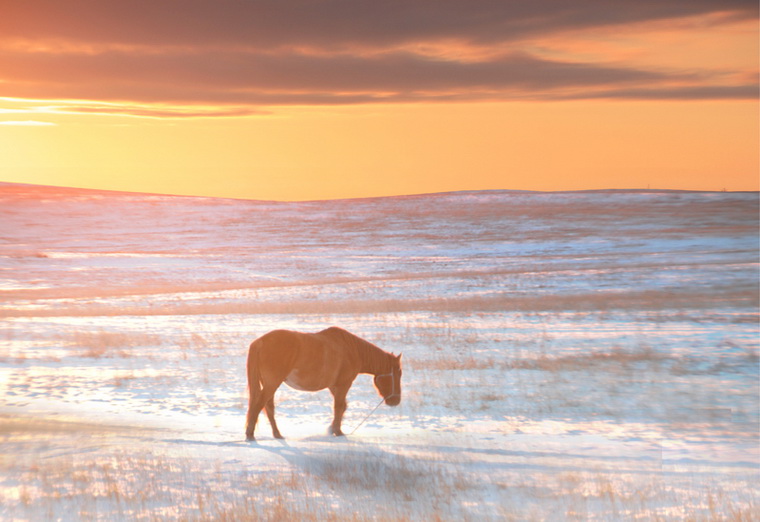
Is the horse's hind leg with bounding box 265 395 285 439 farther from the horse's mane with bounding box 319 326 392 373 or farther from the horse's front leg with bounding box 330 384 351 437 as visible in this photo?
the horse's mane with bounding box 319 326 392 373

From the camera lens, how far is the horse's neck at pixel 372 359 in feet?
36.5

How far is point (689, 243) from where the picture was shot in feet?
157

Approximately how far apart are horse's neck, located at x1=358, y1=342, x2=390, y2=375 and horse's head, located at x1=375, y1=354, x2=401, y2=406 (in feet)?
0.23

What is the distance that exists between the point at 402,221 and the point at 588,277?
35502 millimetres

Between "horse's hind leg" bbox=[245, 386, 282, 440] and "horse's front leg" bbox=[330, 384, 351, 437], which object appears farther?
"horse's front leg" bbox=[330, 384, 351, 437]

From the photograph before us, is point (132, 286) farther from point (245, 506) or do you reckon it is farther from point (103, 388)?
point (245, 506)

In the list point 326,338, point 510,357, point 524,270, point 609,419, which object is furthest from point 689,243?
point 326,338

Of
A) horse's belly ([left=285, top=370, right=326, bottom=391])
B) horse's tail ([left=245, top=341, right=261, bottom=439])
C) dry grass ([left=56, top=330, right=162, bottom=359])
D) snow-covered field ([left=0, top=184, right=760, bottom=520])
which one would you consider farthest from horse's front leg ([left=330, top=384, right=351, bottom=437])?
dry grass ([left=56, top=330, right=162, bottom=359])

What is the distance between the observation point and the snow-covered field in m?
8.48

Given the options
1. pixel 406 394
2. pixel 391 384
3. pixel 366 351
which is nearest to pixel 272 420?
pixel 366 351

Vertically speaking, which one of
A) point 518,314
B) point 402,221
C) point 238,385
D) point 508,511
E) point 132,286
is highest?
point 402,221

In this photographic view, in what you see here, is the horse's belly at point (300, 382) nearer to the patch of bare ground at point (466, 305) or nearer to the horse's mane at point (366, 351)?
the horse's mane at point (366, 351)

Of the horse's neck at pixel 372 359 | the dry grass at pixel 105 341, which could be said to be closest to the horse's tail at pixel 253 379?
the horse's neck at pixel 372 359

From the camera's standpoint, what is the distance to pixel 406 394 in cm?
1367
